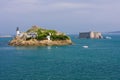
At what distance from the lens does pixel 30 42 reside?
474ft

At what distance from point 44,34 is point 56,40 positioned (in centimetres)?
577

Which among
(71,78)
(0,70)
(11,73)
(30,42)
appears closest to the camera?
(71,78)

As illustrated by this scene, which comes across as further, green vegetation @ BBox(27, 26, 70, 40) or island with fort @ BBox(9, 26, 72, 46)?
green vegetation @ BBox(27, 26, 70, 40)

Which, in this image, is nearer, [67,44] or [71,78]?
[71,78]

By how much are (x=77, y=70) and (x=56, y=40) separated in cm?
8959

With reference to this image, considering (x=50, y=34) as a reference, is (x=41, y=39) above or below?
below

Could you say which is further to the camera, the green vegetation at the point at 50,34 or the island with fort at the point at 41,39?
the green vegetation at the point at 50,34

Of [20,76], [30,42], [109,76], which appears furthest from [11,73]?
[30,42]

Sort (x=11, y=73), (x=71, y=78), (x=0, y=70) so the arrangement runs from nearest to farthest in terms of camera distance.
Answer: (x=71, y=78) < (x=11, y=73) < (x=0, y=70)

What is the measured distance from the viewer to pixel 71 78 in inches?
1949

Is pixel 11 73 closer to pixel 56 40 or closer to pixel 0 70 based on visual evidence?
pixel 0 70

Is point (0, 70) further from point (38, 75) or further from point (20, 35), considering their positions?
point (20, 35)

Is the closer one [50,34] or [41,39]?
[41,39]

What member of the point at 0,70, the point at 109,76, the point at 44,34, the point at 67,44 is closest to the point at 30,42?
the point at 44,34
